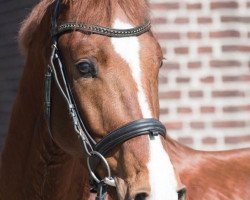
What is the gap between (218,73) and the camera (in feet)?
13.2

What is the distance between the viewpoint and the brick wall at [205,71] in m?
3.98

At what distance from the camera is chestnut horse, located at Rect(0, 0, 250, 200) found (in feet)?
6.86

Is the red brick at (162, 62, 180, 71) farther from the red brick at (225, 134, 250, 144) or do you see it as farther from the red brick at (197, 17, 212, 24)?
the red brick at (225, 134, 250, 144)

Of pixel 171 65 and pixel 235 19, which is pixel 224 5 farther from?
pixel 171 65

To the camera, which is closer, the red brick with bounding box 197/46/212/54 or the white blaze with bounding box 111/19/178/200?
the white blaze with bounding box 111/19/178/200

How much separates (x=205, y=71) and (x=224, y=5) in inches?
17.5

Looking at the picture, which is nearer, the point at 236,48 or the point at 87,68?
the point at 87,68

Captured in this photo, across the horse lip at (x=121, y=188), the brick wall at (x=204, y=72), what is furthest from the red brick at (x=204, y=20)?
the horse lip at (x=121, y=188)

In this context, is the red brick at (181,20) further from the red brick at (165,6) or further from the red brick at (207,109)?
the red brick at (207,109)

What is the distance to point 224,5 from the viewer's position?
405cm

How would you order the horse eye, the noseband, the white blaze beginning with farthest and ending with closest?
the horse eye
the noseband
the white blaze

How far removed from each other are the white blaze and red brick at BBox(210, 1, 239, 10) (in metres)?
1.88

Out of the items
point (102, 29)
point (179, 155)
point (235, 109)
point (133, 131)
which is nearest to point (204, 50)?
point (235, 109)

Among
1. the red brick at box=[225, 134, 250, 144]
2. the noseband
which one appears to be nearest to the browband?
the noseband
